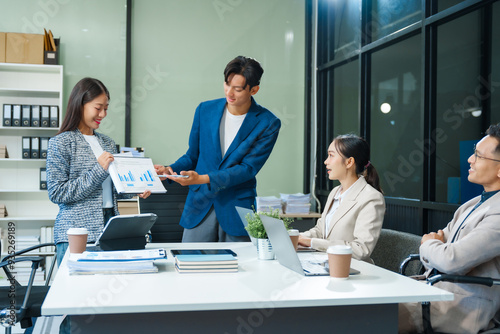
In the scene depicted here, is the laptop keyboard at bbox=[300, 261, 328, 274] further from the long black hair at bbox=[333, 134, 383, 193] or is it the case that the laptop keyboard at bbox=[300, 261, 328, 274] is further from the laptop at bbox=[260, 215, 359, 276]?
the long black hair at bbox=[333, 134, 383, 193]

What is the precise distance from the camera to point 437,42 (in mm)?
3879

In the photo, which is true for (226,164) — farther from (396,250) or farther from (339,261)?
(339,261)

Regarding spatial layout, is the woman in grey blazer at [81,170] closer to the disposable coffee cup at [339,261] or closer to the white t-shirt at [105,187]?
the white t-shirt at [105,187]

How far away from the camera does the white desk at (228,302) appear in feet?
4.41

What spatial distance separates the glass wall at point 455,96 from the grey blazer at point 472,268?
1726 mm

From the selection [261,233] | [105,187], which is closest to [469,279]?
[261,233]

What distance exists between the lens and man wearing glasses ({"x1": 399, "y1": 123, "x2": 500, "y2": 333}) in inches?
71.4

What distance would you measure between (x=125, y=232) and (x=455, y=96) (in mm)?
2643

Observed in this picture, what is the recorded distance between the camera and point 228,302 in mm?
1354

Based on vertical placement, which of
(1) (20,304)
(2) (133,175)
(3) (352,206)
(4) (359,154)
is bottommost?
(1) (20,304)

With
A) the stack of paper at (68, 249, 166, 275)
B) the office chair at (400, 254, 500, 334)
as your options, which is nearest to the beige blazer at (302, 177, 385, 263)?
the office chair at (400, 254, 500, 334)

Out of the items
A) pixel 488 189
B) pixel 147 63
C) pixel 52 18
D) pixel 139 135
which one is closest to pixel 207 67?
pixel 147 63

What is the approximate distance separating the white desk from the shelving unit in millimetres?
4176

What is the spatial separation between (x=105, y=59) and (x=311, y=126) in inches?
97.2
